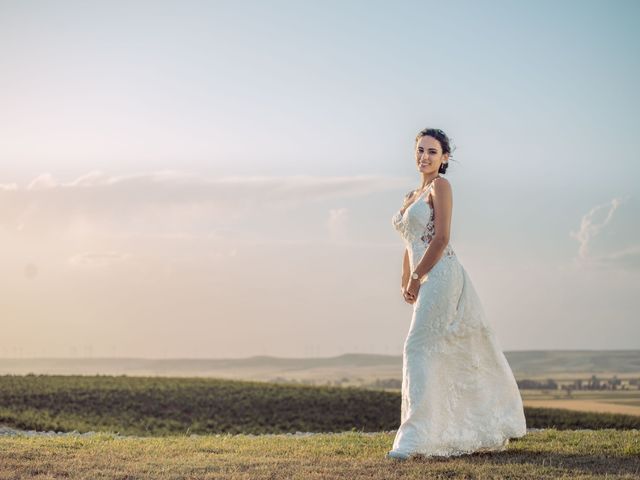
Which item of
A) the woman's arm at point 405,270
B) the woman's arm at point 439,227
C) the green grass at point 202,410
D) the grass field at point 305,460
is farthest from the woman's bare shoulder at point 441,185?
the green grass at point 202,410

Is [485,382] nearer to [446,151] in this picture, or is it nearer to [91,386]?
[446,151]

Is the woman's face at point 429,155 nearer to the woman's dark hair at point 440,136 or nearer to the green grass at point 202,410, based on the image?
the woman's dark hair at point 440,136

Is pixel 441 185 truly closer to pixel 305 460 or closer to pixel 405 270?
pixel 405 270

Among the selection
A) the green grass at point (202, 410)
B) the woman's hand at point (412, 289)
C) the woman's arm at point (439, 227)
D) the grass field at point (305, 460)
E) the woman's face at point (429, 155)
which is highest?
the woman's face at point (429, 155)

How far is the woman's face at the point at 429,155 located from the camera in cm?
975

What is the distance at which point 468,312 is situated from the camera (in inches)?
381

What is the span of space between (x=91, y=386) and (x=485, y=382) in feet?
56.3

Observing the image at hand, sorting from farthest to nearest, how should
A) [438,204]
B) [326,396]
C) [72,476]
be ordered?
[326,396]
[438,204]
[72,476]

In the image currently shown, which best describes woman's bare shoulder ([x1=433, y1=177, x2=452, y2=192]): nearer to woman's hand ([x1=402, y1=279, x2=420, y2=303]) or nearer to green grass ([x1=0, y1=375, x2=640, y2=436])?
woman's hand ([x1=402, y1=279, x2=420, y2=303])

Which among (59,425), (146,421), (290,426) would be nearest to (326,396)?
(290,426)

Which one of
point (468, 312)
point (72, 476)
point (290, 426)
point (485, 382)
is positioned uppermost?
point (468, 312)

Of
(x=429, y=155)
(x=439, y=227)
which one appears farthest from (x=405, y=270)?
(x=429, y=155)

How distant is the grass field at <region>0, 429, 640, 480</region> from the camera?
855 centimetres

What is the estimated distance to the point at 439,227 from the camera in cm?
945
